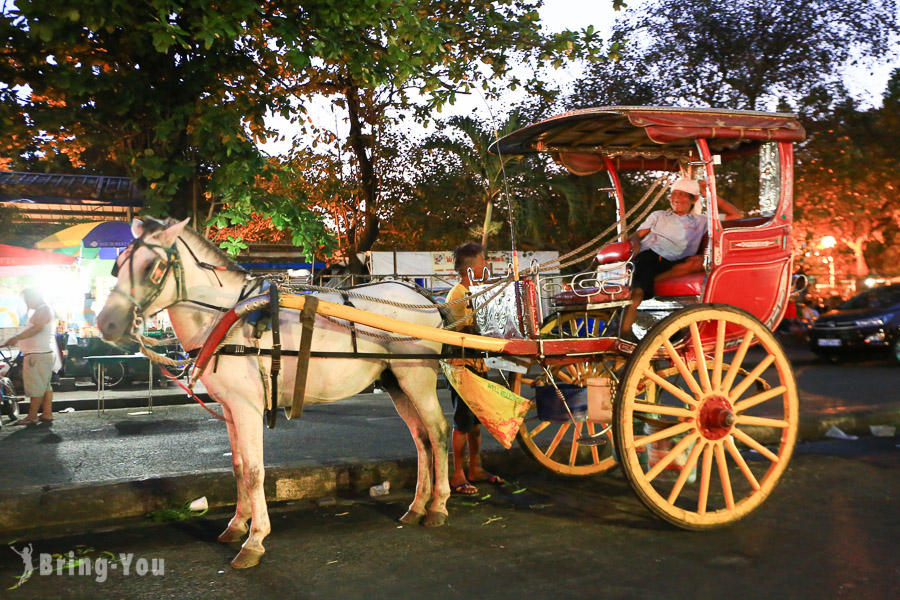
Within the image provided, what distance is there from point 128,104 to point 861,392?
1071 cm

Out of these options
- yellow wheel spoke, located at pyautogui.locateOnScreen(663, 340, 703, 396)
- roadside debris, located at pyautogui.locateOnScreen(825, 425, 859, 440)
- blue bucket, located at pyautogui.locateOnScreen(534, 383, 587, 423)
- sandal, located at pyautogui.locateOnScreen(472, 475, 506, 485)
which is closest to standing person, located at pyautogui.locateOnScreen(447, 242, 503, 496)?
sandal, located at pyautogui.locateOnScreen(472, 475, 506, 485)

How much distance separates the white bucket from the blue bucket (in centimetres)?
18

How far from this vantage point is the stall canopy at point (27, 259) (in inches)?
538

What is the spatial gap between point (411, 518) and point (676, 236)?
2.78 metres

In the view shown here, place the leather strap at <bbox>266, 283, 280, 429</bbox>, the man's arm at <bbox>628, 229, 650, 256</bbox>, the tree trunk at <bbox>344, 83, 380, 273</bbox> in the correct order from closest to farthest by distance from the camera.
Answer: the leather strap at <bbox>266, 283, 280, 429</bbox>, the man's arm at <bbox>628, 229, 650, 256</bbox>, the tree trunk at <bbox>344, 83, 380, 273</bbox>

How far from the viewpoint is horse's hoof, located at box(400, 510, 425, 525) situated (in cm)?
488

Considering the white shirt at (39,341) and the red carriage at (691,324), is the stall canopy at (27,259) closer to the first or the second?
the white shirt at (39,341)

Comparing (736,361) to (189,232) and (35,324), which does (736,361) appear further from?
(35,324)

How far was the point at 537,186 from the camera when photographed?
22859 millimetres

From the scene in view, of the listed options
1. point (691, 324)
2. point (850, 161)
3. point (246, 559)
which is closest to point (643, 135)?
point (691, 324)

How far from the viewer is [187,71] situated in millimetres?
6594

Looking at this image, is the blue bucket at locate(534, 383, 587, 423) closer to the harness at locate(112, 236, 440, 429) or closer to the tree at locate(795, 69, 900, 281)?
the harness at locate(112, 236, 440, 429)

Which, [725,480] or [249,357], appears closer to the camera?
[249,357]

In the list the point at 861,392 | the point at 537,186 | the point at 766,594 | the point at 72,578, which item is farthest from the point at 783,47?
the point at 72,578
